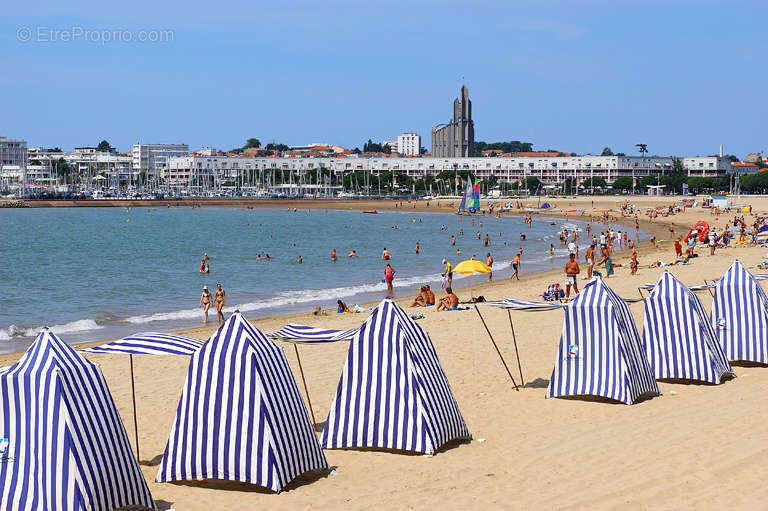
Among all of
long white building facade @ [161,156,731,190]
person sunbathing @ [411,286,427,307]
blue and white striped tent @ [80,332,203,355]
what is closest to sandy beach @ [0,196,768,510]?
blue and white striped tent @ [80,332,203,355]

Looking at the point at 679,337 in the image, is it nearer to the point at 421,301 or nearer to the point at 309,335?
the point at 309,335

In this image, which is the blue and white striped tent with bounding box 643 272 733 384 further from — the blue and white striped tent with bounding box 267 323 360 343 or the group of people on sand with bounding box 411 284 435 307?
the group of people on sand with bounding box 411 284 435 307

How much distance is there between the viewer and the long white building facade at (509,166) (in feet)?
570

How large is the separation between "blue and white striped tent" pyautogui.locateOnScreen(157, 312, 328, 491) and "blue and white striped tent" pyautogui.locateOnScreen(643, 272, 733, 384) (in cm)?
605

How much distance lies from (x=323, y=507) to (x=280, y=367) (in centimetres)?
135

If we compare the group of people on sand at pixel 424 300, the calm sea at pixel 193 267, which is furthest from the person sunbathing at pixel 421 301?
the calm sea at pixel 193 267

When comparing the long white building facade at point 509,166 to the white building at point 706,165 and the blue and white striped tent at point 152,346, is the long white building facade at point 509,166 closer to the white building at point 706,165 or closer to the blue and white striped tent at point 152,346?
the white building at point 706,165

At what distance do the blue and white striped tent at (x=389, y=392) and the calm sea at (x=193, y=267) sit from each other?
1222cm

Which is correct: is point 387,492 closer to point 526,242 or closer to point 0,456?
point 0,456

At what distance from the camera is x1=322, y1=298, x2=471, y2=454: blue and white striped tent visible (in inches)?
357

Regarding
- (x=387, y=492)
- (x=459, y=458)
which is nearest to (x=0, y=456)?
(x=387, y=492)

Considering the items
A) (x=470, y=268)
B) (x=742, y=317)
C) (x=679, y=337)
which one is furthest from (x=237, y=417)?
(x=470, y=268)

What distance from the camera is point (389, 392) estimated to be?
9133 mm

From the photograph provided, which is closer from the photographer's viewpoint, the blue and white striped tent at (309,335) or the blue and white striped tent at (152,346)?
the blue and white striped tent at (152,346)
